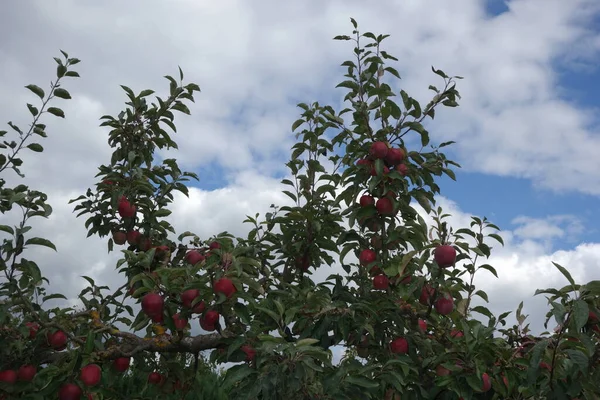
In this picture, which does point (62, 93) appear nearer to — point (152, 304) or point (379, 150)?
point (152, 304)

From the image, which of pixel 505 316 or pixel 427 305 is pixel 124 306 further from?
pixel 505 316

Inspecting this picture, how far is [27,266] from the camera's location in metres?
3.91

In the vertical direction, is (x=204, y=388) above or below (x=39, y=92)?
below

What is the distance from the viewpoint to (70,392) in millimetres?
3678

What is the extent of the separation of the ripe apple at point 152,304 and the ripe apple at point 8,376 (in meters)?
1.21

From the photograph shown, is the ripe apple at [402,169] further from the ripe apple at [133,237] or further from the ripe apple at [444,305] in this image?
the ripe apple at [133,237]

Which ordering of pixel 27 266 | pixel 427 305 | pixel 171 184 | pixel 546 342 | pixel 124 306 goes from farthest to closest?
pixel 171 184 < pixel 124 306 < pixel 427 305 < pixel 27 266 < pixel 546 342

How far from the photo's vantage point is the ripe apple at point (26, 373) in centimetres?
393

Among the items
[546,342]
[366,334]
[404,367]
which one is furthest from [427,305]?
[546,342]

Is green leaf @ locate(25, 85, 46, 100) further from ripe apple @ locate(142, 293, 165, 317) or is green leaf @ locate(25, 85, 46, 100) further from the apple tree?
ripe apple @ locate(142, 293, 165, 317)

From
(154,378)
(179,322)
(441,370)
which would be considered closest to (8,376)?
(154,378)

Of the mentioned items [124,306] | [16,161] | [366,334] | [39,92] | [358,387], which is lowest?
[358,387]

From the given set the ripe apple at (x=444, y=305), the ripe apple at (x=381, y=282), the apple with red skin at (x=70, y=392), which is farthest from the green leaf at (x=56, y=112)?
the ripe apple at (x=444, y=305)

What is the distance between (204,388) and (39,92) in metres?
3.80
